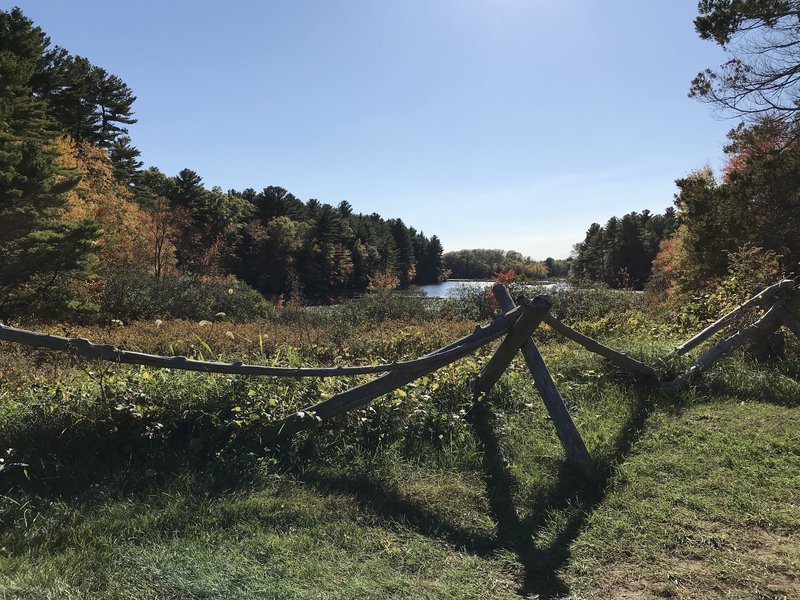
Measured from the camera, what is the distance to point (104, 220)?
1021 inches

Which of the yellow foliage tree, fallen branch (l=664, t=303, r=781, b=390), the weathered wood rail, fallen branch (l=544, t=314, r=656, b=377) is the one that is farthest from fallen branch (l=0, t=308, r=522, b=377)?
the yellow foliage tree

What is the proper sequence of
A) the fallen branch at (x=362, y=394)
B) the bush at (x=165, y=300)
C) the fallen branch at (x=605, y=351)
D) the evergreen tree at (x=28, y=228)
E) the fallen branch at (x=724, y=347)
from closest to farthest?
the fallen branch at (x=362, y=394), the fallen branch at (x=605, y=351), the fallen branch at (x=724, y=347), the evergreen tree at (x=28, y=228), the bush at (x=165, y=300)

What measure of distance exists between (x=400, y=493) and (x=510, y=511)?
28.1 inches

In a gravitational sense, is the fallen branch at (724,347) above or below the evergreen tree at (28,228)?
below

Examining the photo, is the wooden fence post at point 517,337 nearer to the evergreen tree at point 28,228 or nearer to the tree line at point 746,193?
the tree line at point 746,193

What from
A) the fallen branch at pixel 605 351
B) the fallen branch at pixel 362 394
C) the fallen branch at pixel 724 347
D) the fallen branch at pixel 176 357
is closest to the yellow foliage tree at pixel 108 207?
the fallen branch at pixel 176 357

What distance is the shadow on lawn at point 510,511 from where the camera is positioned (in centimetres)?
260

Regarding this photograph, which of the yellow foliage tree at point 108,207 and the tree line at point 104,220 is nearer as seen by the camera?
the tree line at point 104,220

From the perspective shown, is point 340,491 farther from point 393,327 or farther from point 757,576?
point 393,327

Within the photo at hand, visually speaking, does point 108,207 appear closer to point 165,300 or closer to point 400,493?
point 165,300

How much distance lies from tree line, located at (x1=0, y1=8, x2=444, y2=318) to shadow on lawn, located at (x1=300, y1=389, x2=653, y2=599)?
1343 centimetres

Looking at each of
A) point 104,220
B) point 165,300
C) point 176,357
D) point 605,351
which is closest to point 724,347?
point 605,351

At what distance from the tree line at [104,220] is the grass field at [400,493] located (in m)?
10.9

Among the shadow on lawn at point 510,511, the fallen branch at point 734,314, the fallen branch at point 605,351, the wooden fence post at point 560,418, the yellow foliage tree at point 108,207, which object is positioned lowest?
the shadow on lawn at point 510,511
